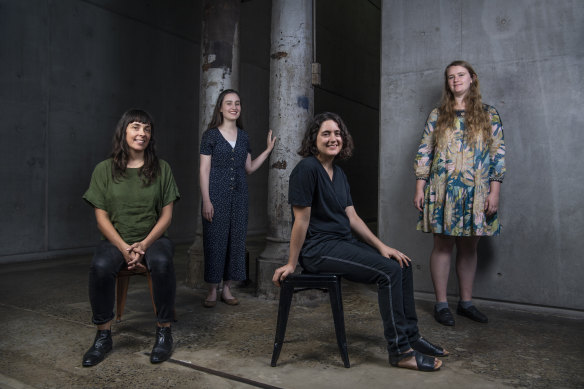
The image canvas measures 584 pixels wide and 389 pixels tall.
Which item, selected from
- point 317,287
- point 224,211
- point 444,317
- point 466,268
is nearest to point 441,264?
point 466,268

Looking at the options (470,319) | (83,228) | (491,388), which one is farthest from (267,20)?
(491,388)

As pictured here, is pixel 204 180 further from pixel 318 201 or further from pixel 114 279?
pixel 318 201

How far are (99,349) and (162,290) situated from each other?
44 cm

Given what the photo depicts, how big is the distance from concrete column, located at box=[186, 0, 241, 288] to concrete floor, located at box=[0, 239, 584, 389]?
0.37 m

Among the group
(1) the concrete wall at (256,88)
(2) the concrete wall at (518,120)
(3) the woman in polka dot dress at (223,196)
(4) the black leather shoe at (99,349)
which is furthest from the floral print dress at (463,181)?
(1) the concrete wall at (256,88)

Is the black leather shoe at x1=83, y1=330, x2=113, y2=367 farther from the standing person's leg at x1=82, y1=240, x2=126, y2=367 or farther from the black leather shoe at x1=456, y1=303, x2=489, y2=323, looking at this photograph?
the black leather shoe at x1=456, y1=303, x2=489, y2=323

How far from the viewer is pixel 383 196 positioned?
14.0ft

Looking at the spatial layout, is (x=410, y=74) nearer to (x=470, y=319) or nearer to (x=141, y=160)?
(x=470, y=319)

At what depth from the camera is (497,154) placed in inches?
133

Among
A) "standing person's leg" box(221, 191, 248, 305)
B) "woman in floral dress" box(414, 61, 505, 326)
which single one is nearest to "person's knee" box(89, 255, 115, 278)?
"standing person's leg" box(221, 191, 248, 305)

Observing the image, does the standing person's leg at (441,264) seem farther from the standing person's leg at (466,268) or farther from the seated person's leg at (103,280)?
the seated person's leg at (103,280)

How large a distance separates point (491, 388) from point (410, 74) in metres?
2.70

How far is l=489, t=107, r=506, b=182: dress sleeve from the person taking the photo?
→ 3.37 meters

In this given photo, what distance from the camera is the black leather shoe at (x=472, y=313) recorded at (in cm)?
338
